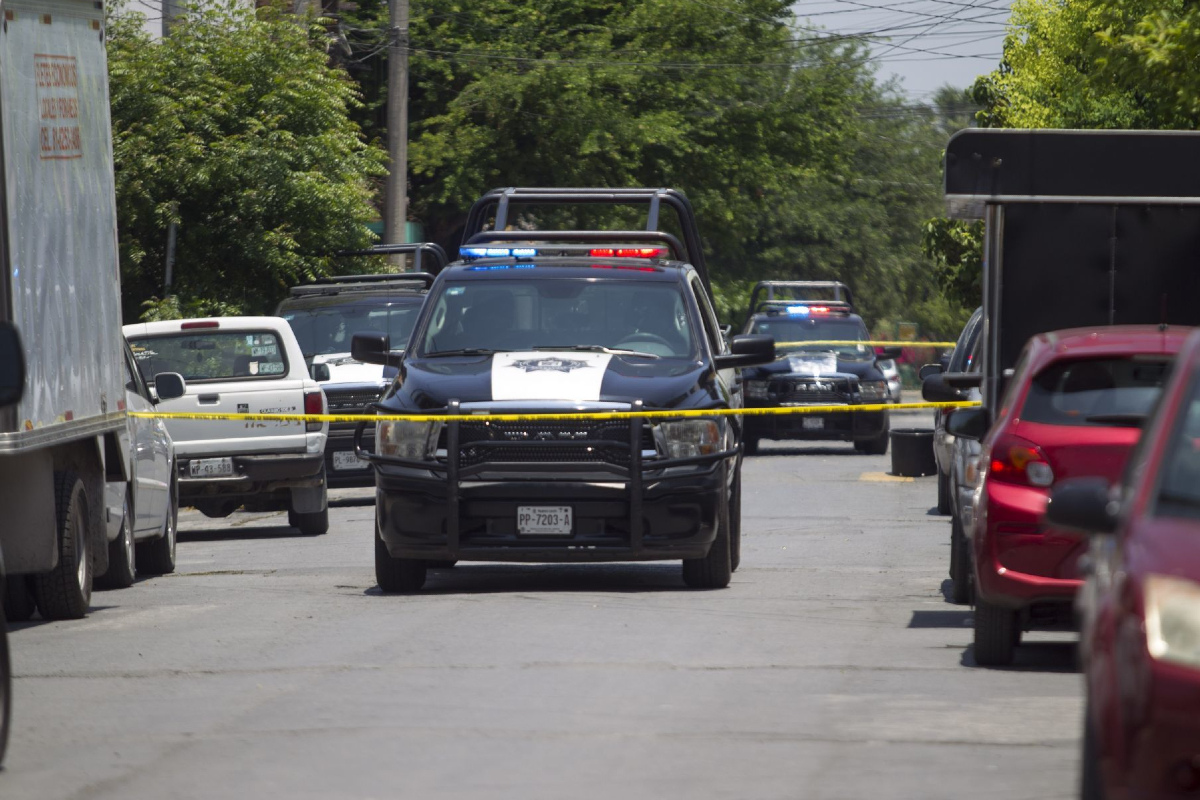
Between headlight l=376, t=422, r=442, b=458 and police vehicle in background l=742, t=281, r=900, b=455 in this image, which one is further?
police vehicle in background l=742, t=281, r=900, b=455

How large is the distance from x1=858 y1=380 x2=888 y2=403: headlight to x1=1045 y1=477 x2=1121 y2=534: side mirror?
21.9 metres

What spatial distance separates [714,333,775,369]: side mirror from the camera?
13008 mm

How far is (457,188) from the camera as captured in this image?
37.2m

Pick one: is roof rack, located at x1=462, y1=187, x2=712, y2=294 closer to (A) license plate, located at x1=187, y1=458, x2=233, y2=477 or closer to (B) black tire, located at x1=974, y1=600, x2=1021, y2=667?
(A) license plate, located at x1=187, y1=458, x2=233, y2=477

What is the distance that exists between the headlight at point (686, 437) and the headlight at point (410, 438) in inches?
51.1

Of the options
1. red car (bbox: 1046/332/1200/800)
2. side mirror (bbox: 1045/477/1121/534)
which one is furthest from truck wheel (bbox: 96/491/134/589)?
red car (bbox: 1046/332/1200/800)

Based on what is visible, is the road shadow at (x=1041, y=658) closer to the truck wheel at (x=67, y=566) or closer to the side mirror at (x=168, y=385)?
the truck wheel at (x=67, y=566)

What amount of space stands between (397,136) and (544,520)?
18550 mm

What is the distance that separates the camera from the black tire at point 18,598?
1148 cm

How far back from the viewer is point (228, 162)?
24.2 metres

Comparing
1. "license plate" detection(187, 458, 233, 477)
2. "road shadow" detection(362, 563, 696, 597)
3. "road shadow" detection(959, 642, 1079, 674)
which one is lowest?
"road shadow" detection(362, 563, 696, 597)

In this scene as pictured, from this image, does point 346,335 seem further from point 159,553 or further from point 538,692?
point 538,692

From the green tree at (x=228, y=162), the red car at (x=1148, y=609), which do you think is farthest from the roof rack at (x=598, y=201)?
the red car at (x=1148, y=609)

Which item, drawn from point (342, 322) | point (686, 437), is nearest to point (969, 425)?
point (686, 437)
